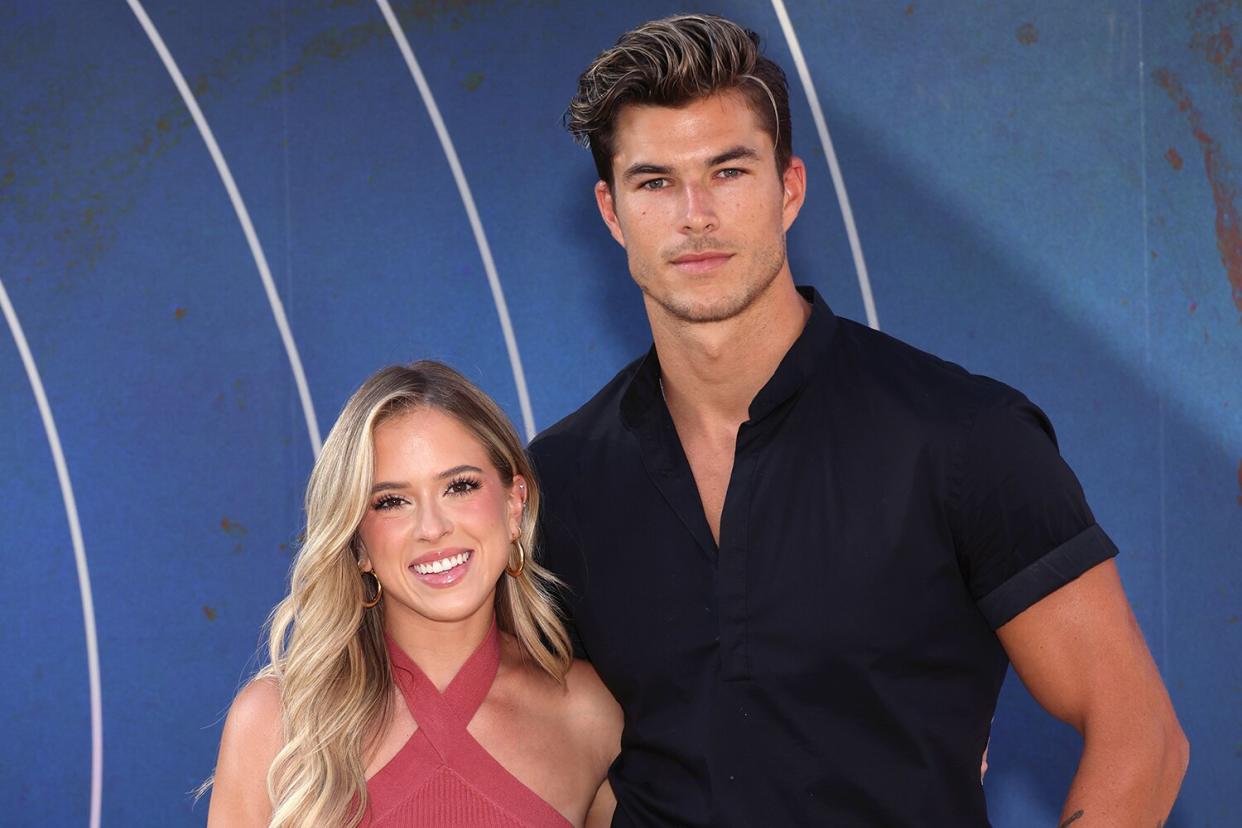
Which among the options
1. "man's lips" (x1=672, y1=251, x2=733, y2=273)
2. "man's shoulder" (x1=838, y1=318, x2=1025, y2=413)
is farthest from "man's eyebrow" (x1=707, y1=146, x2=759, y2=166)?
"man's shoulder" (x1=838, y1=318, x2=1025, y2=413)

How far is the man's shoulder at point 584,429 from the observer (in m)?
1.87

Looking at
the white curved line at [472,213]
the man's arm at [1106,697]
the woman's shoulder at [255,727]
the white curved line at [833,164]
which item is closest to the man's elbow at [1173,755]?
the man's arm at [1106,697]

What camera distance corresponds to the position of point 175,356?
9.64 feet

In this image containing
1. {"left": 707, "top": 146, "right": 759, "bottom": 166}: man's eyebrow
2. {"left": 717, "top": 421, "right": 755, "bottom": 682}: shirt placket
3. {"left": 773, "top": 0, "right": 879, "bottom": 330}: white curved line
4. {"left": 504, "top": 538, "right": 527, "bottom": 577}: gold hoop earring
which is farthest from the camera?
{"left": 773, "top": 0, "right": 879, "bottom": 330}: white curved line

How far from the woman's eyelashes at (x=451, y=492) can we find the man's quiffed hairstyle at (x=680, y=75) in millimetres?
433

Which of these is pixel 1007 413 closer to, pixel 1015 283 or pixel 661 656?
pixel 661 656

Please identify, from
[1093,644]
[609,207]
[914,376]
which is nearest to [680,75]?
[609,207]

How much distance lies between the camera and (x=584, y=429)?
1.91 m

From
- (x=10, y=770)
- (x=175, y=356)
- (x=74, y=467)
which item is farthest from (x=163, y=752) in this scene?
(x=175, y=356)

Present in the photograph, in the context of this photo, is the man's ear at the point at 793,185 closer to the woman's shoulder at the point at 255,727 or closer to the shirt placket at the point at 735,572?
the shirt placket at the point at 735,572

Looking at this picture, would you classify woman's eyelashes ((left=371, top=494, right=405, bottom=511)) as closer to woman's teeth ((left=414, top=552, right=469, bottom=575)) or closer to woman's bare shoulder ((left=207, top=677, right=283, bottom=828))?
woman's teeth ((left=414, top=552, right=469, bottom=575))

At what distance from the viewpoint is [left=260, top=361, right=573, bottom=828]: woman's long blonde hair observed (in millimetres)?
1787

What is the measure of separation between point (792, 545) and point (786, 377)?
0.21 metres

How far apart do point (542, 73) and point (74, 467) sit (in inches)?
50.7
